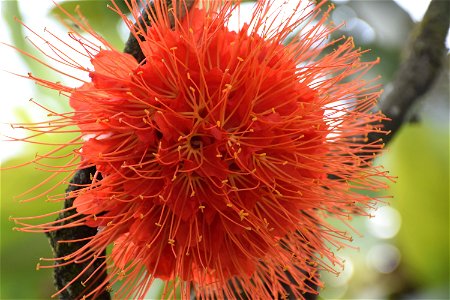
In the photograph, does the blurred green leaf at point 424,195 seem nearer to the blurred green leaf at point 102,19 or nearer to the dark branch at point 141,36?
the blurred green leaf at point 102,19

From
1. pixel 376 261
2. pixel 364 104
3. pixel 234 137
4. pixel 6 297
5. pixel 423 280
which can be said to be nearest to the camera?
pixel 234 137

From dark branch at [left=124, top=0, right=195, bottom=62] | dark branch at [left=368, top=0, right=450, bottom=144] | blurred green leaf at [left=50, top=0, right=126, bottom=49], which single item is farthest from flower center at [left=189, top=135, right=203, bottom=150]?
blurred green leaf at [left=50, top=0, right=126, bottom=49]

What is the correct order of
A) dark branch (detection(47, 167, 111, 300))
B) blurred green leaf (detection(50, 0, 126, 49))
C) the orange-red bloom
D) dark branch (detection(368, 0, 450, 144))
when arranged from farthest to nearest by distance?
blurred green leaf (detection(50, 0, 126, 49)), dark branch (detection(368, 0, 450, 144)), dark branch (detection(47, 167, 111, 300)), the orange-red bloom

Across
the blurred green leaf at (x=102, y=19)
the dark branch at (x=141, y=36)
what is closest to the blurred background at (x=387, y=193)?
the blurred green leaf at (x=102, y=19)

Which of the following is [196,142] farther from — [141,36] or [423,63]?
[423,63]

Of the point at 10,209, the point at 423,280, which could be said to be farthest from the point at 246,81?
the point at 423,280

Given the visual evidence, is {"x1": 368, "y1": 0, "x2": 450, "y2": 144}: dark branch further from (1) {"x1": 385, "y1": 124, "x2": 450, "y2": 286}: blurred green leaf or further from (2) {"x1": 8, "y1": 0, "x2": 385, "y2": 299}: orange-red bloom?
(1) {"x1": 385, "y1": 124, "x2": 450, "y2": 286}: blurred green leaf

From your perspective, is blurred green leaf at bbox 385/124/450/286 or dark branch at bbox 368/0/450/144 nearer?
dark branch at bbox 368/0/450/144

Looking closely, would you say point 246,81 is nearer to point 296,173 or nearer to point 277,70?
point 277,70
